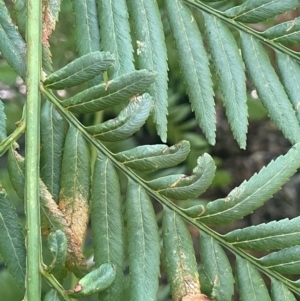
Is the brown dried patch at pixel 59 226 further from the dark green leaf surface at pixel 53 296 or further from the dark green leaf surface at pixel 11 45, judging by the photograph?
the dark green leaf surface at pixel 11 45

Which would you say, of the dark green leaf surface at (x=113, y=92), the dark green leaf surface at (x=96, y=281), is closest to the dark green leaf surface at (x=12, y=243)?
the dark green leaf surface at (x=96, y=281)

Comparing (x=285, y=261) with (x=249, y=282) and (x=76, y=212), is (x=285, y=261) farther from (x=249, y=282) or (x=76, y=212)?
(x=76, y=212)

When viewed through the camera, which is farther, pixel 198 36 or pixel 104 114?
pixel 104 114

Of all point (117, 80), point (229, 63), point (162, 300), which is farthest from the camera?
point (162, 300)

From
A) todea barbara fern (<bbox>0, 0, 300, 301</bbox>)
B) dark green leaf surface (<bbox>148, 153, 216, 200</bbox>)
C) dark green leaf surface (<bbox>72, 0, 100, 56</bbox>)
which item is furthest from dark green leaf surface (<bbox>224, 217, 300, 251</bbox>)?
dark green leaf surface (<bbox>72, 0, 100, 56</bbox>)

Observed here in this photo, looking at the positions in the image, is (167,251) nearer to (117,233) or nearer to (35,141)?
(117,233)

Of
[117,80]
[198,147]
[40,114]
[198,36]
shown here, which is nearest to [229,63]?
[198,36]

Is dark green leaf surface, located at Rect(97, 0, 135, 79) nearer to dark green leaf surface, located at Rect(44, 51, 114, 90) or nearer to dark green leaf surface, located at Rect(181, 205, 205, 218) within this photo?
dark green leaf surface, located at Rect(44, 51, 114, 90)
